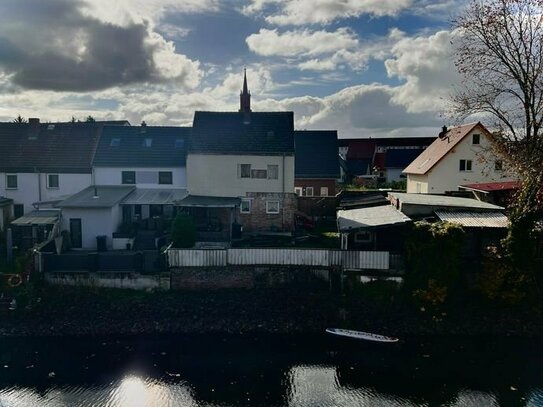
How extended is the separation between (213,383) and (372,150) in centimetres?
7193

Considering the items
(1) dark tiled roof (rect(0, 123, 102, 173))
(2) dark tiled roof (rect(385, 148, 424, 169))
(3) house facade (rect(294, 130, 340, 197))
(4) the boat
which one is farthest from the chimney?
(2) dark tiled roof (rect(385, 148, 424, 169))

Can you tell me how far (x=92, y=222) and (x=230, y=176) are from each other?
957 cm

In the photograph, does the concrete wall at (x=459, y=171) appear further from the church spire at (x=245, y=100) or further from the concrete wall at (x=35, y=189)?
the concrete wall at (x=35, y=189)

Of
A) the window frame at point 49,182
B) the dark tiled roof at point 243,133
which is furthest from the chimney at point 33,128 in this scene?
the dark tiled roof at point 243,133

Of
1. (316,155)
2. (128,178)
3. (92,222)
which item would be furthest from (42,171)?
(316,155)

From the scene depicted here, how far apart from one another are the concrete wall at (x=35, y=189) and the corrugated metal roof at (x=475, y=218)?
25.2 m

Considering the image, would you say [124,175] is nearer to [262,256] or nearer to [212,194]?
[212,194]

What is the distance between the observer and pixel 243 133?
3328 centimetres

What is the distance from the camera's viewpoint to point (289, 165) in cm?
3172

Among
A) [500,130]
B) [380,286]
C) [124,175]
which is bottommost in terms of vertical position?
[380,286]

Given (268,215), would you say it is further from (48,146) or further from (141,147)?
(48,146)

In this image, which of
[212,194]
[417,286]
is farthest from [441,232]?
[212,194]

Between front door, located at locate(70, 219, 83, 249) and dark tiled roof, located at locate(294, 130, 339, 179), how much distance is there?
2122cm

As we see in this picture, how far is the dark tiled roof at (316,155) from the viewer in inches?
1735
